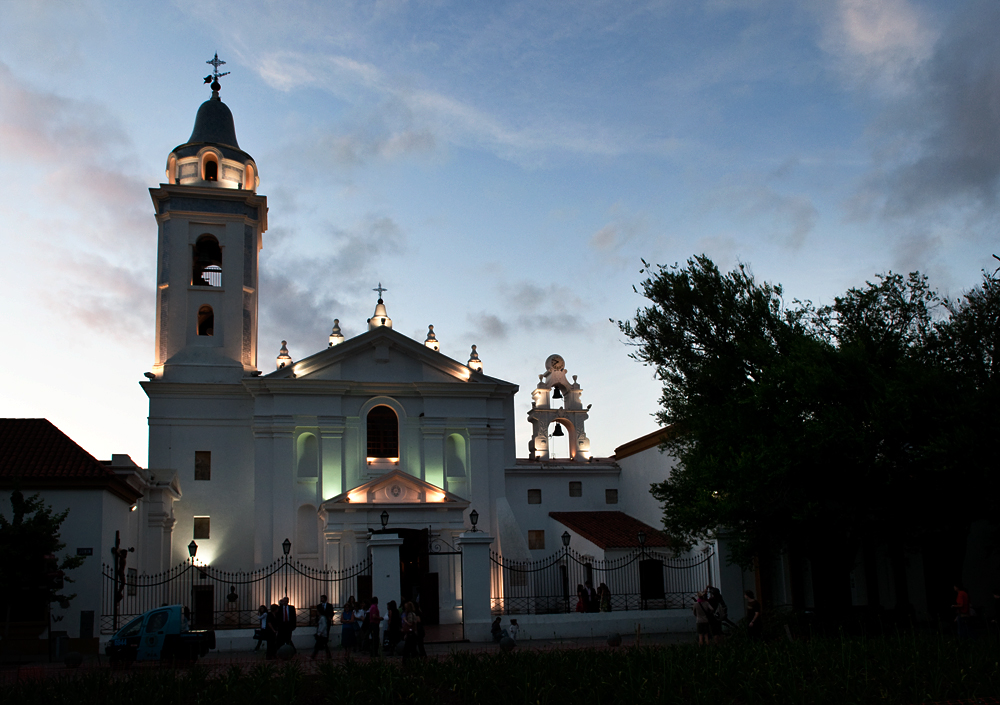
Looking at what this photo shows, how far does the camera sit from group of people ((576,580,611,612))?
26.4 m

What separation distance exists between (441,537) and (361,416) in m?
5.42

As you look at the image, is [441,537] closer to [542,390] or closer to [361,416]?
[361,416]

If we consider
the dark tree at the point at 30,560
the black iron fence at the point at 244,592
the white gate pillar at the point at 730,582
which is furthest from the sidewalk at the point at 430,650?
the black iron fence at the point at 244,592

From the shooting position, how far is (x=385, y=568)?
22.2 m

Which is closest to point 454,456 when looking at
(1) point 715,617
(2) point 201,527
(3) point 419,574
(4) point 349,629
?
(3) point 419,574

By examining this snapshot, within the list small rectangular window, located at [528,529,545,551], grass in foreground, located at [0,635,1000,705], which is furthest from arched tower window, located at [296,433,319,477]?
grass in foreground, located at [0,635,1000,705]

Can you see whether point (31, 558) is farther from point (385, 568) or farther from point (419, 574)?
point (419, 574)

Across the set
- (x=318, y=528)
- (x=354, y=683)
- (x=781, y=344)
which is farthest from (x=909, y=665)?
(x=318, y=528)

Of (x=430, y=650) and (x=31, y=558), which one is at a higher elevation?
(x=31, y=558)

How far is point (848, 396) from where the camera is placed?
19547 mm

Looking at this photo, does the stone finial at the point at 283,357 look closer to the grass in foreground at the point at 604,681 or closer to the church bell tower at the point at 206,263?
the church bell tower at the point at 206,263

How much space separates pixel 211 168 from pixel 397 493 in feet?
47.2

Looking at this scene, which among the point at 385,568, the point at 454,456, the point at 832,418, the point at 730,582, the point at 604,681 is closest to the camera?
the point at 604,681

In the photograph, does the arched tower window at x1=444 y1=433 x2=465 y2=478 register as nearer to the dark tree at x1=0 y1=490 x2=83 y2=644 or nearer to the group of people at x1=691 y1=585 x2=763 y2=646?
the group of people at x1=691 y1=585 x2=763 y2=646
